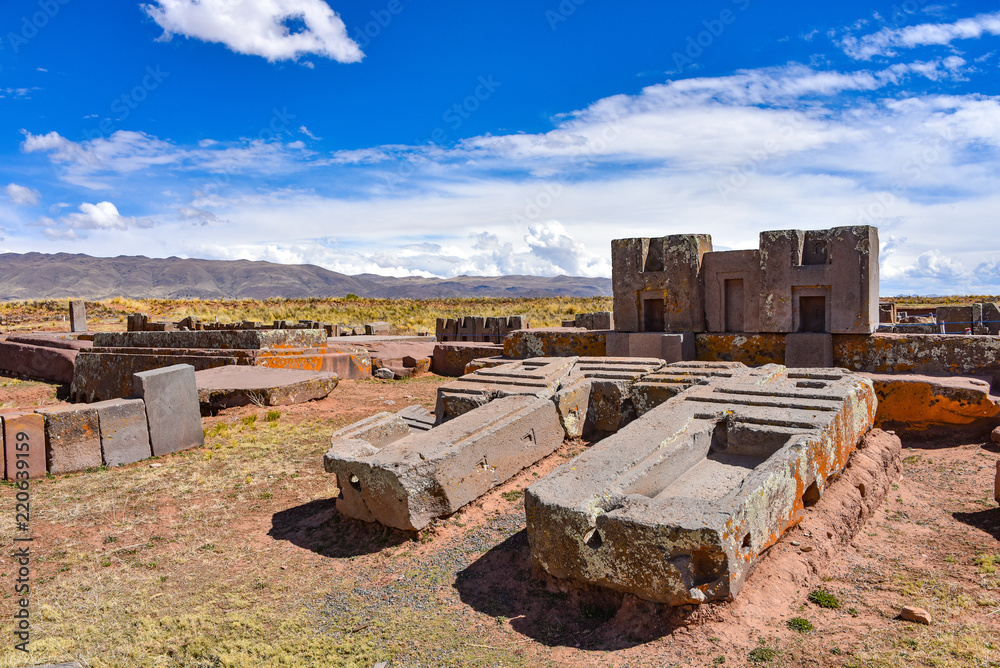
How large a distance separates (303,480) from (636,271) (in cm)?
515

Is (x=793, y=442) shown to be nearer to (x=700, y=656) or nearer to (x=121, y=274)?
(x=700, y=656)

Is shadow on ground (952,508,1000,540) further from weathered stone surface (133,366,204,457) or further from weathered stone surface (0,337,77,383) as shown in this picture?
weathered stone surface (0,337,77,383)

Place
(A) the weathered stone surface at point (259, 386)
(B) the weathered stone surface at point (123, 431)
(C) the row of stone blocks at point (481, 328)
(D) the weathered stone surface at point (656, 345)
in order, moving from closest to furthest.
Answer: (B) the weathered stone surface at point (123, 431), (D) the weathered stone surface at point (656, 345), (A) the weathered stone surface at point (259, 386), (C) the row of stone blocks at point (481, 328)

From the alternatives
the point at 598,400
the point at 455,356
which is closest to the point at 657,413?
the point at 598,400

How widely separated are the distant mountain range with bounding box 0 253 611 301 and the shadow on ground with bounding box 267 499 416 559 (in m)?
122

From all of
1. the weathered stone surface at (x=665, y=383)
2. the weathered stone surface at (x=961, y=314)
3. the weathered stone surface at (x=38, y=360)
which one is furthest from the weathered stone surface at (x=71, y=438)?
the weathered stone surface at (x=961, y=314)

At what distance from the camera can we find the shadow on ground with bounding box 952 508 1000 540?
3975mm

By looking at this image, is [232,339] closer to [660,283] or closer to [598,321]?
[660,283]

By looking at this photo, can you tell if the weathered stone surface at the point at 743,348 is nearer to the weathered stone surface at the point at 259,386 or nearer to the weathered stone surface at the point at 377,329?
the weathered stone surface at the point at 259,386

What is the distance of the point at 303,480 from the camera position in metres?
5.82

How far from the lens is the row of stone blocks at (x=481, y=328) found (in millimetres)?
17109

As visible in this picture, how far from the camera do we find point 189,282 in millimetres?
143875

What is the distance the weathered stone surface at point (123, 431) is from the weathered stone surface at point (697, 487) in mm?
5054

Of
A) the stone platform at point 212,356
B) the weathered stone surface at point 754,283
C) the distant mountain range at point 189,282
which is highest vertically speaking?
the distant mountain range at point 189,282
